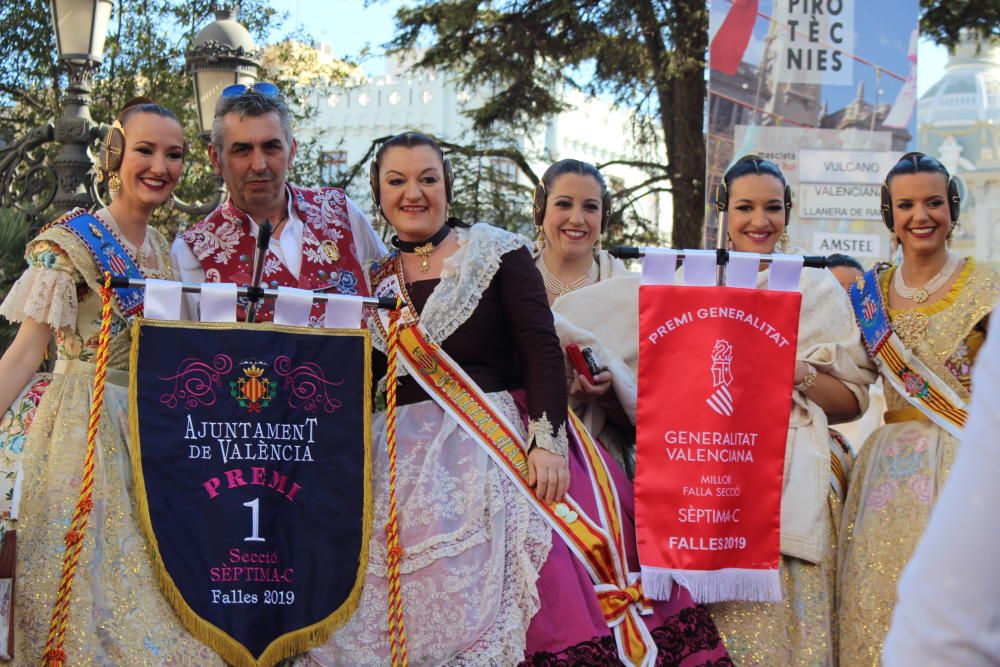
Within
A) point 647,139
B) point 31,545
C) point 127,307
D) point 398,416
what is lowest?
point 31,545

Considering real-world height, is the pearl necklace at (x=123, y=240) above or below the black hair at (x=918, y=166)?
below

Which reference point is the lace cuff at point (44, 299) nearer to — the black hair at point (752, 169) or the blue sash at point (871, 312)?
the black hair at point (752, 169)

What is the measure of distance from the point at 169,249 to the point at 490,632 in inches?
72.8

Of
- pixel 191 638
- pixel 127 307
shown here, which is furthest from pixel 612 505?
pixel 127 307

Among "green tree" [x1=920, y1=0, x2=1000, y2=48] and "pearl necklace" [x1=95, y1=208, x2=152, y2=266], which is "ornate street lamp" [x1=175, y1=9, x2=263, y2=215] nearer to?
"pearl necklace" [x1=95, y1=208, x2=152, y2=266]

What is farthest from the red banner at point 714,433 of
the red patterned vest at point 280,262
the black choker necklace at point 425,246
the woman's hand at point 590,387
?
the red patterned vest at point 280,262

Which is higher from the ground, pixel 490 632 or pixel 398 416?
pixel 398 416

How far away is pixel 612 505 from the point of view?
4.21 metres

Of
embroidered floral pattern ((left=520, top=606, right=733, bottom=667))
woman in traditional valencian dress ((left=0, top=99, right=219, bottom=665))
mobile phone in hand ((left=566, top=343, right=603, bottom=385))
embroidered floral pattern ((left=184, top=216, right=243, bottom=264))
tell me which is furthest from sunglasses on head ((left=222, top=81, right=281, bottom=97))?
embroidered floral pattern ((left=520, top=606, right=733, bottom=667))

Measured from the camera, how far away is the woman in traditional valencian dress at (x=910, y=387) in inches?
168

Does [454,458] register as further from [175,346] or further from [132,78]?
[132,78]

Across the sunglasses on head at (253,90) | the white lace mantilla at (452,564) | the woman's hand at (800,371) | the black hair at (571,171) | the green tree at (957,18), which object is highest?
the green tree at (957,18)

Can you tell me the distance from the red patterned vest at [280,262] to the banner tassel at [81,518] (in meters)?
0.62

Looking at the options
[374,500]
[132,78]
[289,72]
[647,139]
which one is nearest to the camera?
[374,500]
